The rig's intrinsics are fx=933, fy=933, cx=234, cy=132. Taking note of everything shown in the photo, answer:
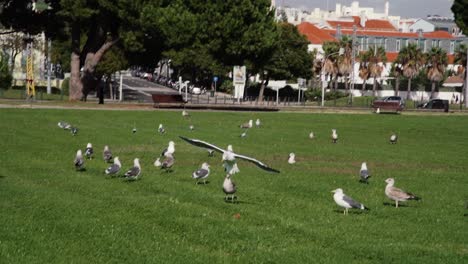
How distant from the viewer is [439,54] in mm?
122750

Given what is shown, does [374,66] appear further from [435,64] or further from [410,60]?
[435,64]

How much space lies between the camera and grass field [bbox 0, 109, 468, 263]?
12.8 m

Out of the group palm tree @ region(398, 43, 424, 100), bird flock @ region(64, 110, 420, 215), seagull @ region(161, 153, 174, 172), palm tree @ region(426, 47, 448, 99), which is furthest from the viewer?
palm tree @ region(426, 47, 448, 99)

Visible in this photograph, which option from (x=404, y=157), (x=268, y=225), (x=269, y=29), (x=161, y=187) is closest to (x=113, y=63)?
(x=269, y=29)

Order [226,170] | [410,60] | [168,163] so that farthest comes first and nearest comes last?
[410,60]
[168,163]
[226,170]

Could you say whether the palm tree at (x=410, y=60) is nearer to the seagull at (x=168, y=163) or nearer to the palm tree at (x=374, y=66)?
the palm tree at (x=374, y=66)

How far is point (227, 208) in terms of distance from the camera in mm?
16875

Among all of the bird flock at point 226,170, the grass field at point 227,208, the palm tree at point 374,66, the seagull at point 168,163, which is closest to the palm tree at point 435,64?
the palm tree at point 374,66

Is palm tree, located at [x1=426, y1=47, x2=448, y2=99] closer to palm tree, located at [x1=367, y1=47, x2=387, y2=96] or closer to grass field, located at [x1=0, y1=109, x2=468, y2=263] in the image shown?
palm tree, located at [x1=367, y1=47, x2=387, y2=96]

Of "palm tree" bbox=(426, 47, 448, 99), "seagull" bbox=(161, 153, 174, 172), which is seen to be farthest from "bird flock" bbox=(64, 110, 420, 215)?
"palm tree" bbox=(426, 47, 448, 99)

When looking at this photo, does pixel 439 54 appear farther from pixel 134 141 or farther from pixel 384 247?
pixel 384 247

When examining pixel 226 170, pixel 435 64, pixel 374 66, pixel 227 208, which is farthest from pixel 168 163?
pixel 435 64

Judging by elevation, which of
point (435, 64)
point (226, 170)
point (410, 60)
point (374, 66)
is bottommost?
point (226, 170)

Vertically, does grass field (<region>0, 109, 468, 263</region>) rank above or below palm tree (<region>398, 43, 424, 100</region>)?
A: below
